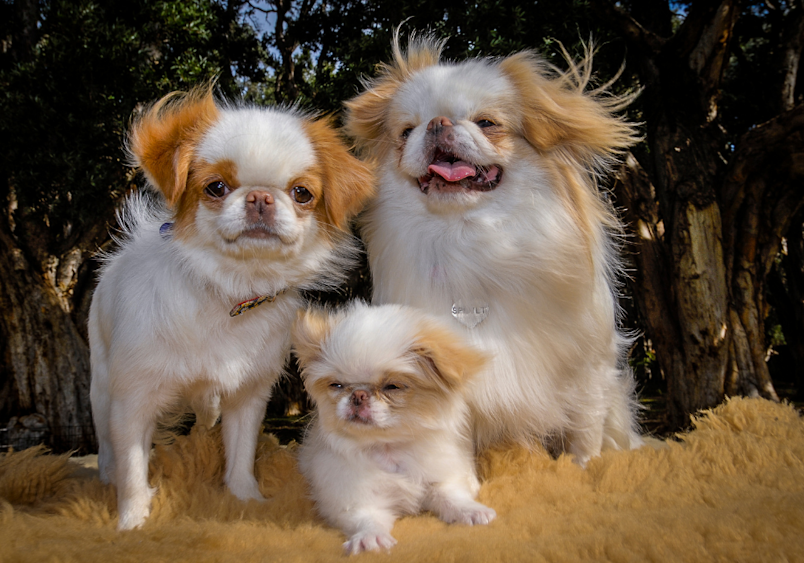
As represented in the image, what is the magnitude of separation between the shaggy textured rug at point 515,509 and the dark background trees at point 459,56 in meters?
1.49

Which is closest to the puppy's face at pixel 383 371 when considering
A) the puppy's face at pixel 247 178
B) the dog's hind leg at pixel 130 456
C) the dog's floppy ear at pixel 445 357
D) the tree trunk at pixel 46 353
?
the dog's floppy ear at pixel 445 357

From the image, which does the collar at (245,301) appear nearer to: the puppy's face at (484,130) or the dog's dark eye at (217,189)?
the dog's dark eye at (217,189)

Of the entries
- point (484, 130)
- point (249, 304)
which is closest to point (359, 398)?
point (249, 304)

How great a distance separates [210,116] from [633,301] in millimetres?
3781

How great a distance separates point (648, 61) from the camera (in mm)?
4008

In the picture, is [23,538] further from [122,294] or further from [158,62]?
[158,62]

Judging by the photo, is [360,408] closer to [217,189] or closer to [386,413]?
[386,413]

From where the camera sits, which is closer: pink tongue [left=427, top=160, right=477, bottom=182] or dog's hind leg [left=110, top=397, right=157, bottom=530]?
dog's hind leg [left=110, top=397, right=157, bottom=530]

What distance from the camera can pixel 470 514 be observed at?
1.74 metres

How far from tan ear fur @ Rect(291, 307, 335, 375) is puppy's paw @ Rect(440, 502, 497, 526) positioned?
0.59 m

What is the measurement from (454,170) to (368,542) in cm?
115

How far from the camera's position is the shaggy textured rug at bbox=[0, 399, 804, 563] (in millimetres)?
1413

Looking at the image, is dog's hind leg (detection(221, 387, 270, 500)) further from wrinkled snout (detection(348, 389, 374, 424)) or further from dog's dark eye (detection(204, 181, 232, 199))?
dog's dark eye (detection(204, 181, 232, 199))

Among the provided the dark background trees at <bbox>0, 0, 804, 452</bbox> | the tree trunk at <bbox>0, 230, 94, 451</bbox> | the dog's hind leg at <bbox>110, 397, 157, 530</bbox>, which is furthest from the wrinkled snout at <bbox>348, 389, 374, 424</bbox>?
the tree trunk at <bbox>0, 230, 94, 451</bbox>
